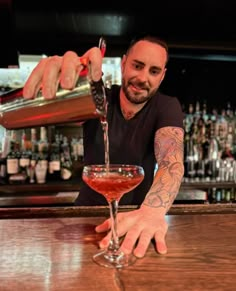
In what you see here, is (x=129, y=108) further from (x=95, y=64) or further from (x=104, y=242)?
(x=104, y=242)

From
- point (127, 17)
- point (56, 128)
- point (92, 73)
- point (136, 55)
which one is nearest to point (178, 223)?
point (92, 73)

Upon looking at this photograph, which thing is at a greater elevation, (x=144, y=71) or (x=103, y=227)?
(x=144, y=71)

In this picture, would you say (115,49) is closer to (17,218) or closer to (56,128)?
(56,128)

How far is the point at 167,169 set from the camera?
1.26 m

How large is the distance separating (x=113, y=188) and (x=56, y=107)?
290 mm

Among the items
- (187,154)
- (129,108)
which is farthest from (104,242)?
(187,154)

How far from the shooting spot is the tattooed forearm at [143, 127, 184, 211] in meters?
1.10

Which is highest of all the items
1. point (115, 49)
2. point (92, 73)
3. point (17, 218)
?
point (115, 49)

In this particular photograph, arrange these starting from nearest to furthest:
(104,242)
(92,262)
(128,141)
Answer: (92,262)
(104,242)
(128,141)

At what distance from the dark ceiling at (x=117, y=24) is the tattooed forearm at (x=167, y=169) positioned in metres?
1.71

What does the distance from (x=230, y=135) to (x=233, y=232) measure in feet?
9.42

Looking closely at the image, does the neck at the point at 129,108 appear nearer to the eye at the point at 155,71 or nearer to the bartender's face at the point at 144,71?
the bartender's face at the point at 144,71

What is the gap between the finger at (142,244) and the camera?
33.6 inches

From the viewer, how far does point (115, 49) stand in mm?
3146
